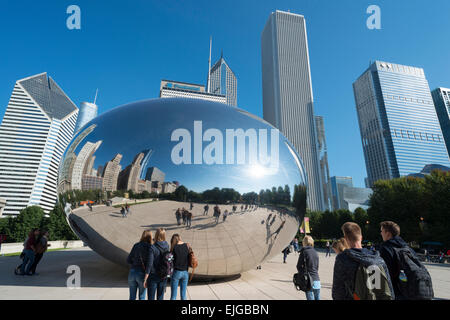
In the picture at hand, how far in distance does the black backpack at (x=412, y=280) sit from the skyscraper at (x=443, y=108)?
221m

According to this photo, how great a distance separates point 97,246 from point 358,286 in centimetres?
629

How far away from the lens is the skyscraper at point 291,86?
481ft

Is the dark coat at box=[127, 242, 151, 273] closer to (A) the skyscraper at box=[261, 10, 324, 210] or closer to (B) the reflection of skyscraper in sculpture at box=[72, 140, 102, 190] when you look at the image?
(B) the reflection of skyscraper in sculpture at box=[72, 140, 102, 190]

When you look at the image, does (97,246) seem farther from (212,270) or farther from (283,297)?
(283,297)

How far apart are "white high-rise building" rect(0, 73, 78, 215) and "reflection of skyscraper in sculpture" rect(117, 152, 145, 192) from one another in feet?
488

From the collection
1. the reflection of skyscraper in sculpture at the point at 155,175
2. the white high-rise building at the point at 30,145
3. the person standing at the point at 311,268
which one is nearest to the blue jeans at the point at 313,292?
the person standing at the point at 311,268

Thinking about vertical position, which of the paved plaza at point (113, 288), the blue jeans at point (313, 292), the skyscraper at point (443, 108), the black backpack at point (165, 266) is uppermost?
the skyscraper at point (443, 108)

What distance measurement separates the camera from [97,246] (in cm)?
626

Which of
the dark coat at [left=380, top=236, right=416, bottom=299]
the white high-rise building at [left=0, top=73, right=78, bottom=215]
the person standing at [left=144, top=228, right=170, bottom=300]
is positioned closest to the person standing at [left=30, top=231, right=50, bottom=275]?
the person standing at [left=144, top=228, right=170, bottom=300]

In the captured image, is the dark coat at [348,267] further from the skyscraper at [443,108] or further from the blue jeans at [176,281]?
the skyscraper at [443,108]

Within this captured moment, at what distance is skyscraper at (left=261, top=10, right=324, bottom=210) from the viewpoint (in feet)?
481

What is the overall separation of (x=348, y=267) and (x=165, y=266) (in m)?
3.04

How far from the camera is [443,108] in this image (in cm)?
17088
